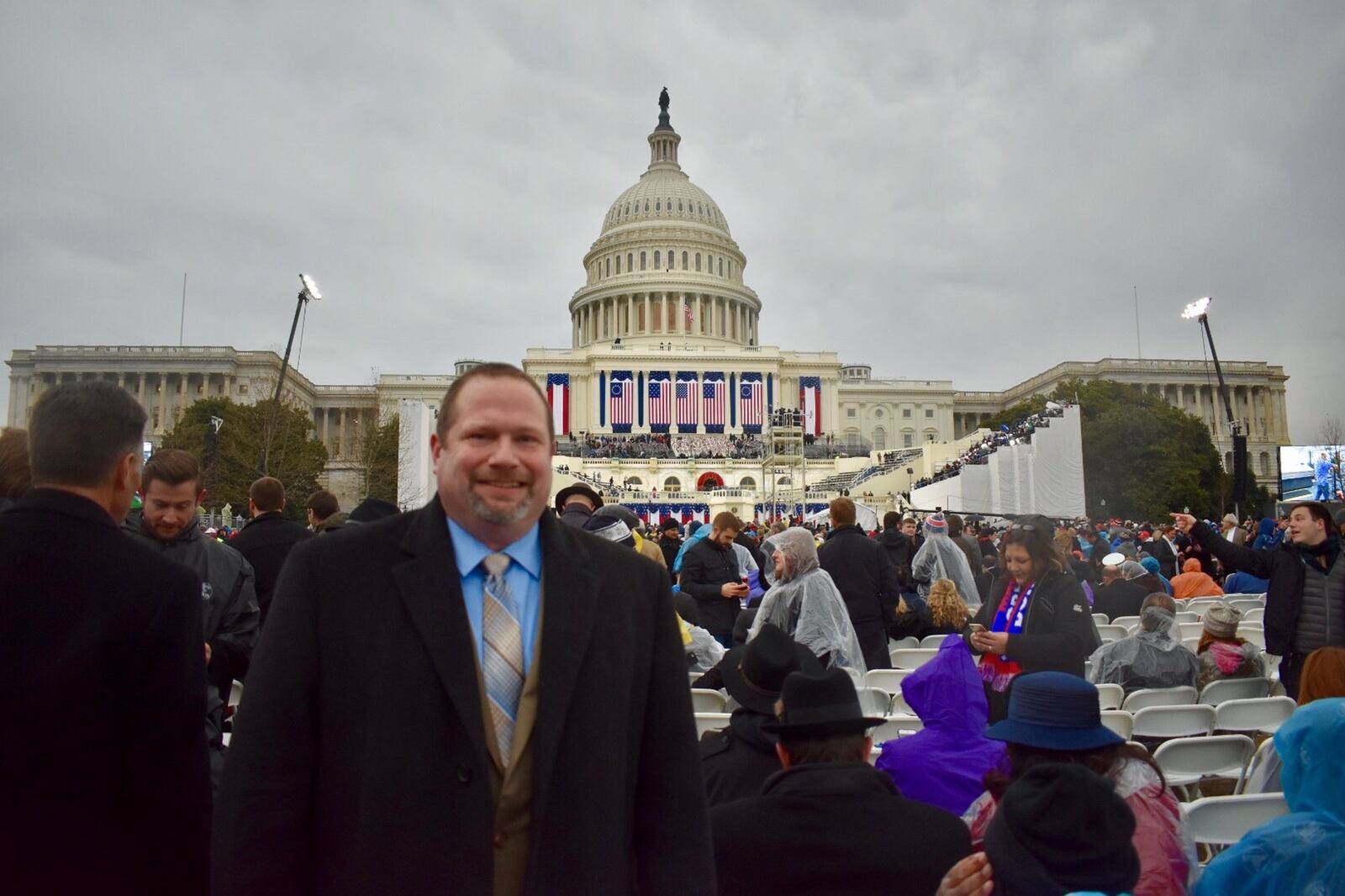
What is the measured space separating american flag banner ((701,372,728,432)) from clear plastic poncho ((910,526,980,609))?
64.3 meters

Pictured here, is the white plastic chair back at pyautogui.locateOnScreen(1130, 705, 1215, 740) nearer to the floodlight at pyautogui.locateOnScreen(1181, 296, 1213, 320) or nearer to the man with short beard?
the man with short beard

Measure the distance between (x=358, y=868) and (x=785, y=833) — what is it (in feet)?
4.10

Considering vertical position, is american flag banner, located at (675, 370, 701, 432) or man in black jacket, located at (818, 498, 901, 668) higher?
american flag banner, located at (675, 370, 701, 432)

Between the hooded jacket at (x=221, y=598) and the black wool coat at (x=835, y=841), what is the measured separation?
2.57 metres

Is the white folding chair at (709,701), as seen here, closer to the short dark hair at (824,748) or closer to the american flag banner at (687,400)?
the short dark hair at (824,748)

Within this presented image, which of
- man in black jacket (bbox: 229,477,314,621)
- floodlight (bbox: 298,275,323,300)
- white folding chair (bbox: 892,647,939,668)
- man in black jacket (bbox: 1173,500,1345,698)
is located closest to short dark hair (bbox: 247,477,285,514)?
man in black jacket (bbox: 229,477,314,621)

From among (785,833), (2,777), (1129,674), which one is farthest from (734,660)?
(1129,674)

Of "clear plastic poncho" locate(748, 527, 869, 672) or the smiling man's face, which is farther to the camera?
"clear plastic poncho" locate(748, 527, 869, 672)

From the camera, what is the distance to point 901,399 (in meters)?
93.0

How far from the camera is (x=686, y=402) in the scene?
7556cm

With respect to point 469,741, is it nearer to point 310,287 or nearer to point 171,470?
point 171,470

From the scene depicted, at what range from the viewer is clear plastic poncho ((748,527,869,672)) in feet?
21.3

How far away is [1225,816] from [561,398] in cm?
7238

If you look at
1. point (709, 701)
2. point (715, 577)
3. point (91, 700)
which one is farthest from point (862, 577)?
point (91, 700)
